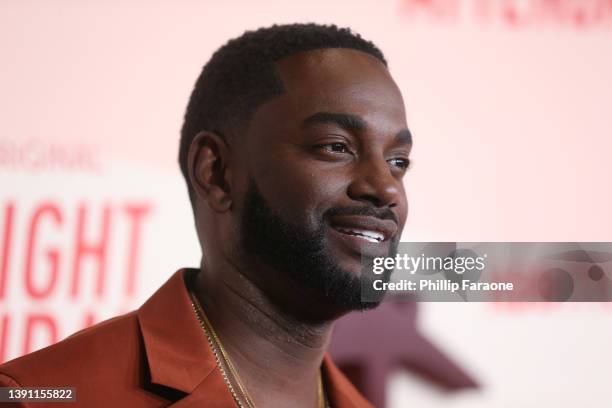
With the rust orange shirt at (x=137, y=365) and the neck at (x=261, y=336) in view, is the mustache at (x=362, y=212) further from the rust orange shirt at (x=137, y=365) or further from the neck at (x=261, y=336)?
the rust orange shirt at (x=137, y=365)

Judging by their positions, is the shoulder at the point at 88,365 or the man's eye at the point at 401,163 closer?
the shoulder at the point at 88,365

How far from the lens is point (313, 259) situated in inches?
60.5

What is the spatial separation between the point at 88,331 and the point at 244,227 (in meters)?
0.32

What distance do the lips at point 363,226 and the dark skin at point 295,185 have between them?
15 mm

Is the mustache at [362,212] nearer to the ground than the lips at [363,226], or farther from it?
farther from it

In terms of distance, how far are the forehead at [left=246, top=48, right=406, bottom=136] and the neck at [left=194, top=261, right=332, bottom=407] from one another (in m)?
0.29

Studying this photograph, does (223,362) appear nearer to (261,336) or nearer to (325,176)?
(261,336)

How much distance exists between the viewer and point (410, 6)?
7.49 ft

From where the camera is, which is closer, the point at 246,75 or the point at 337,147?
the point at 337,147

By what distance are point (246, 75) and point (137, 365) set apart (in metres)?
0.54

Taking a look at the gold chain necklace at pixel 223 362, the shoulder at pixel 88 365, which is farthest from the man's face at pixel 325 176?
the shoulder at pixel 88 365

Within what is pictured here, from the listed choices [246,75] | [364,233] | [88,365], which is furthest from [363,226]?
[88,365]

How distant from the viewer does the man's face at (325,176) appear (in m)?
1.53

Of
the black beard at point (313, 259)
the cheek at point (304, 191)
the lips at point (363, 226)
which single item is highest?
the cheek at point (304, 191)
